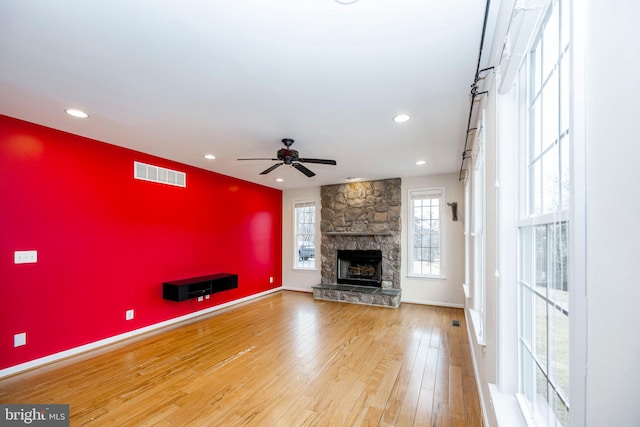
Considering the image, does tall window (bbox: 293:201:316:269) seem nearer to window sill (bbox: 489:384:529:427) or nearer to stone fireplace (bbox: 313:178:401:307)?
stone fireplace (bbox: 313:178:401:307)

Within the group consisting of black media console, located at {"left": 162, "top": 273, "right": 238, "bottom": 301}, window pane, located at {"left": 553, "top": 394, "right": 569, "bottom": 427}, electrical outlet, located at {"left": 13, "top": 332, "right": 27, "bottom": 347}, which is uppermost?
window pane, located at {"left": 553, "top": 394, "right": 569, "bottom": 427}

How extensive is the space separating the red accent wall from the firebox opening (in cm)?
272

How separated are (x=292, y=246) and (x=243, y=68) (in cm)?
536

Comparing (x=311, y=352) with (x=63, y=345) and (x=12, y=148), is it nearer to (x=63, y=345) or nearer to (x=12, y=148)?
(x=63, y=345)

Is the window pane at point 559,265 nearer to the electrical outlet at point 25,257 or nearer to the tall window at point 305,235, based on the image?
the electrical outlet at point 25,257

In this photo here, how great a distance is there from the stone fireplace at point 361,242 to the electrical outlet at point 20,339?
432cm

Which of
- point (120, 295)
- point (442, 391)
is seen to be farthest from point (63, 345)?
point (442, 391)

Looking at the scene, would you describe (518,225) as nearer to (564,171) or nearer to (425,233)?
(564,171)

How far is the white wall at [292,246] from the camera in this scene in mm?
6770

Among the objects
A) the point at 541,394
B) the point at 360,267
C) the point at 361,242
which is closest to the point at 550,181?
the point at 541,394

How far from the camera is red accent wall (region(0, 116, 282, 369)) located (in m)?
2.90

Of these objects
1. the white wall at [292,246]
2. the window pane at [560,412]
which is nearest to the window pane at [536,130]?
the window pane at [560,412]

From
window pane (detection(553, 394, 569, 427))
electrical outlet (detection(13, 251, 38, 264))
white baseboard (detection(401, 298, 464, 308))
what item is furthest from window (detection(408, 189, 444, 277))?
electrical outlet (detection(13, 251, 38, 264))

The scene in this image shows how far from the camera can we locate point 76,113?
275 cm
